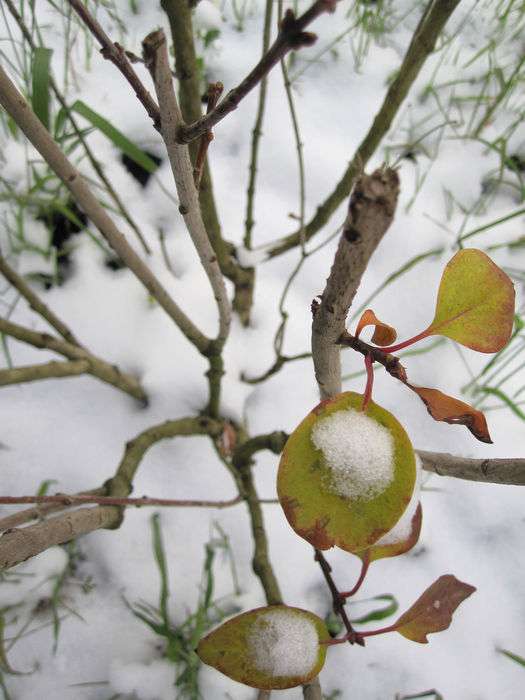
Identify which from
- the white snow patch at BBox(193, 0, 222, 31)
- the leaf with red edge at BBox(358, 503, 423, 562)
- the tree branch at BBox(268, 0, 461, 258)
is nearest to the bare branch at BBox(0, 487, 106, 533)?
the leaf with red edge at BBox(358, 503, 423, 562)

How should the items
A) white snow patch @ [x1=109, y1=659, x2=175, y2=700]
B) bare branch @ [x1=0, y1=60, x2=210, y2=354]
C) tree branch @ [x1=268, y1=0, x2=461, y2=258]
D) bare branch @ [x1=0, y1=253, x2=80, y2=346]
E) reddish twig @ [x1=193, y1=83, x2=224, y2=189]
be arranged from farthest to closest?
1. white snow patch @ [x1=109, y1=659, x2=175, y2=700]
2. bare branch @ [x1=0, y1=253, x2=80, y2=346]
3. tree branch @ [x1=268, y1=0, x2=461, y2=258]
4. bare branch @ [x1=0, y1=60, x2=210, y2=354]
5. reddish twig @ [x1=193, y1=83, x2=224, y2=189]

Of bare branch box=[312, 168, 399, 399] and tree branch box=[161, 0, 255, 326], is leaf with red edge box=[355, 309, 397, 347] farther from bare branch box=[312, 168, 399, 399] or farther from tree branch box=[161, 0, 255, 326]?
tree branch box=[161, 0, 255, 326]

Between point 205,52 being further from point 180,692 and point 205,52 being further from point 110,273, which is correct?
point 180,692

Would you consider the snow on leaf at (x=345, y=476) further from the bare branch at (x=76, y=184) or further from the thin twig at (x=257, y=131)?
the thin twig at (x=257, y=131)

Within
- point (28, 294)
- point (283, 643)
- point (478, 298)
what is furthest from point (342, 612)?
point (28, 294)

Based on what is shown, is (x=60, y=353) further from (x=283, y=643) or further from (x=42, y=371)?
(x=283, y=643)

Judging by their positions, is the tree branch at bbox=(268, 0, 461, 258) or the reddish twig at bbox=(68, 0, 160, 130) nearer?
the reddish twig at bbox=(68, 0, 160, 130)

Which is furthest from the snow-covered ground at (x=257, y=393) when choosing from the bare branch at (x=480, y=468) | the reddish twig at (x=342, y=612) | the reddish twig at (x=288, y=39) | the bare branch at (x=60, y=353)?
the reddish twig at (x=288, y=39)
